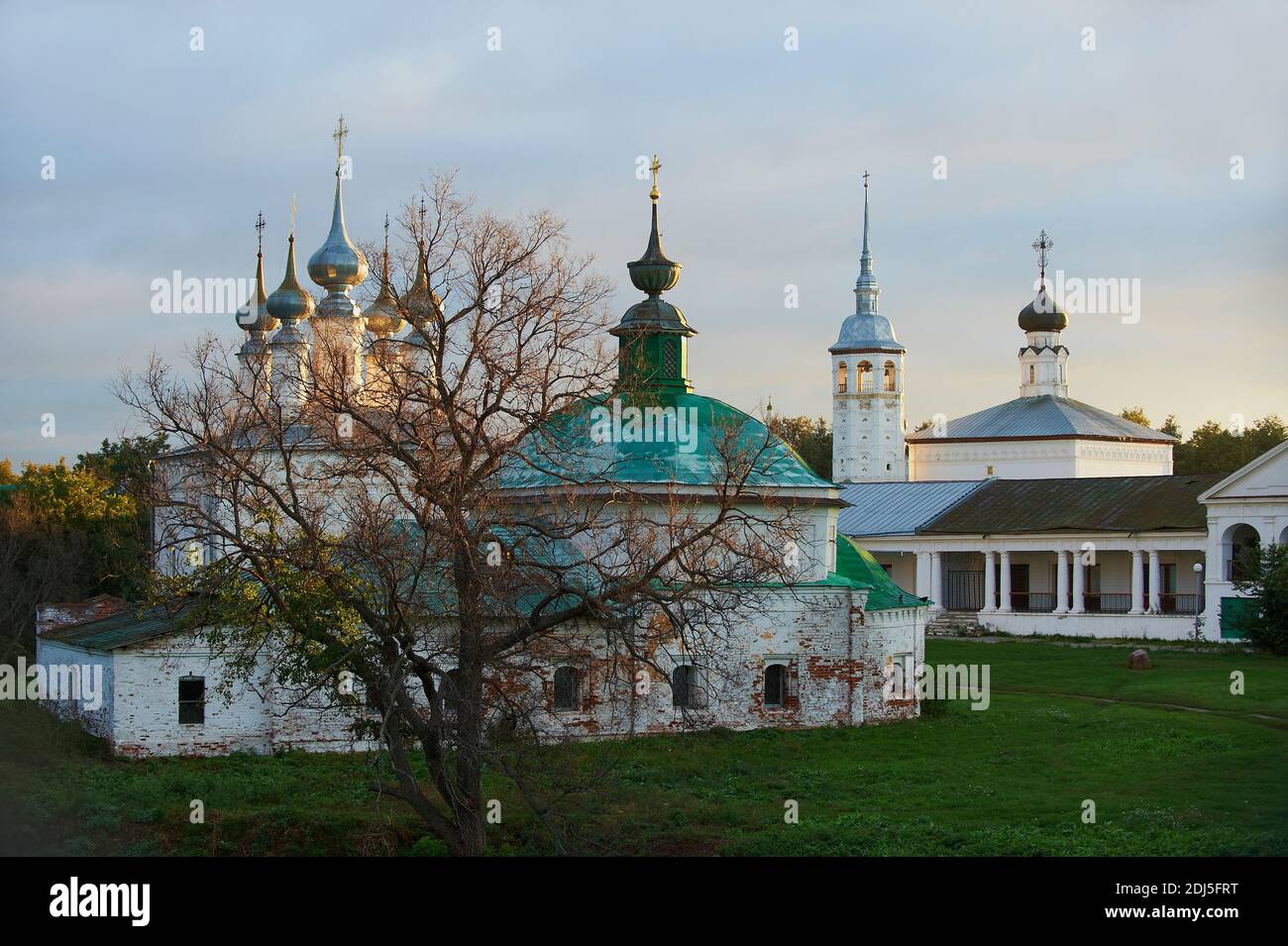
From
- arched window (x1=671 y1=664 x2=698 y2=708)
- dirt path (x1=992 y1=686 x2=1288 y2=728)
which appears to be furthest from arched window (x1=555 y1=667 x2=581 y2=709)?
dirt path (x1=992 y1=686 x2=1288 y2=728)

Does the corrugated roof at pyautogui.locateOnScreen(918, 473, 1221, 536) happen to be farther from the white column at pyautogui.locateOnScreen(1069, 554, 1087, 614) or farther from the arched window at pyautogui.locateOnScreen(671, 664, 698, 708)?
the arched window at pyautogui.locateOnScreen(671, 664, 698, 708)

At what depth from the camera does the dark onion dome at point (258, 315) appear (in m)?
47.7

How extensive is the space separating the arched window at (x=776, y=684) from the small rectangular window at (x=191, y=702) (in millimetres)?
10689

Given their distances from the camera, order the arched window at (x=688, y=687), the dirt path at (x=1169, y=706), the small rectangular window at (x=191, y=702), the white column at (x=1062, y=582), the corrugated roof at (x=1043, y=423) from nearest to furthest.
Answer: the small rectangular window at (x=191, y=702), the arched window at (x=688, y=687), the dirt path at (x=1169, y=706), the white column at (x=1062, y=582), the corrugated roof at (x=1043, y=423)

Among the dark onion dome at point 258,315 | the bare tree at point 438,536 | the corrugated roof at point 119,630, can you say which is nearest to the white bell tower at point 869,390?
the dark onion dome at point 258,315

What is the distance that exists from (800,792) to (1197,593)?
3132cm

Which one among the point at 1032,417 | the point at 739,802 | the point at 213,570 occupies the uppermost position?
the point at 1032,417

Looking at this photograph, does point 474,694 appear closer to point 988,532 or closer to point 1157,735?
point 1157,735

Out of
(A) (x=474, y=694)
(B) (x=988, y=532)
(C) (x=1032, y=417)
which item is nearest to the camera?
(A) (x=474, y=694)

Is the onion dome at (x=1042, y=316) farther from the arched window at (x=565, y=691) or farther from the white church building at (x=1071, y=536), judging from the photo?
the arched window at (x=565, y=691)

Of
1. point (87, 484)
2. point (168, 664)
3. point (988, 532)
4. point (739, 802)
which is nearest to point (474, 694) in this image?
point (739, 802)
